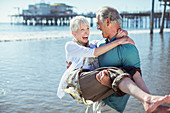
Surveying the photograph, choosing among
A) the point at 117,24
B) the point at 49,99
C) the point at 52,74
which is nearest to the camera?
the point at 117,24

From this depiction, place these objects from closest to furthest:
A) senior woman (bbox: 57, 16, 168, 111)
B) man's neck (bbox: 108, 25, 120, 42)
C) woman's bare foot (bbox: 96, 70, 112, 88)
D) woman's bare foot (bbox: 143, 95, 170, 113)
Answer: woman's bare foot (bbox: 143, 95, 170, 113)
woman's bare foot (bbox: 96, 70, 112, 88)
senior woman (bbox: 57, 16, 168, 111)
man's neck (bbox: 108, 25, 120, 42)

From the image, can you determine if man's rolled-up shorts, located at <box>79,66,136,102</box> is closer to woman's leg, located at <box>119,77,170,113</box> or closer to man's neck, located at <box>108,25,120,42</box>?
woman's leg, located at <box>119,77,170,113</box>

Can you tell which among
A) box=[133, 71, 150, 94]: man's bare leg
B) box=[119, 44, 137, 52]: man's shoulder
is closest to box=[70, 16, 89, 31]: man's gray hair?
box=[119, 44, 137, 52]: man's shoulder

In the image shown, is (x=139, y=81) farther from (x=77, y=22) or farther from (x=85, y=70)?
(x=77, y=22)

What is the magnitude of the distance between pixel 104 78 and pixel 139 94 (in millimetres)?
342

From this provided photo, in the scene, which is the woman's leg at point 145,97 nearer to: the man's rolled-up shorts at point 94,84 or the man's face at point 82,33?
the man's rolled-up shorts at point 94,84

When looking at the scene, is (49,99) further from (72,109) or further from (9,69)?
(9,69)

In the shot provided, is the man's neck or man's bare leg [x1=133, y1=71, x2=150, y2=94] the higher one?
the man's neck

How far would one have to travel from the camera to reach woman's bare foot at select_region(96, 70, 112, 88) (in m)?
2.06

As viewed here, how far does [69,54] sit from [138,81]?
0.68 meters

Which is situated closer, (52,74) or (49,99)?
(49,99)

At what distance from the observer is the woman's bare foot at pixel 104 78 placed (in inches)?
81.1

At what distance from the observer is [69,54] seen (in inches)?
92.0

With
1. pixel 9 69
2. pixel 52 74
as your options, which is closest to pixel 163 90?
pixel 52 74
